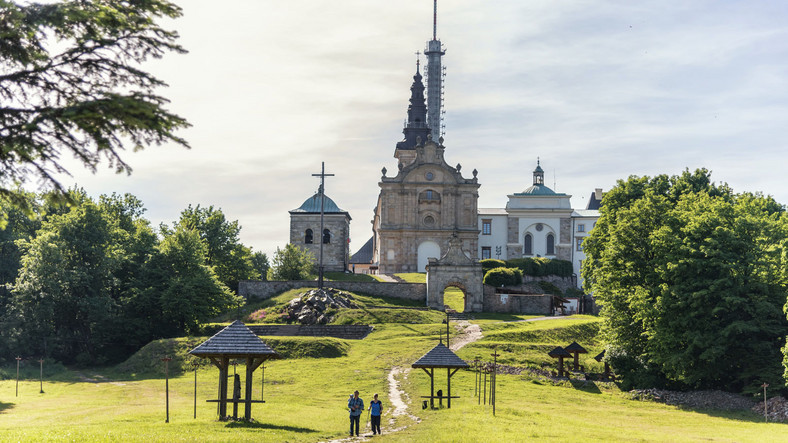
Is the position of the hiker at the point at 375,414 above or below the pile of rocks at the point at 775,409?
above

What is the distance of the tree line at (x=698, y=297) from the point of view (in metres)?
38.1

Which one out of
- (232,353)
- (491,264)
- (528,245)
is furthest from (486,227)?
(232,353)

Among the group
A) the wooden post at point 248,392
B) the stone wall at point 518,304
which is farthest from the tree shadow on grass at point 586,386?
the stone wall at point 518,304

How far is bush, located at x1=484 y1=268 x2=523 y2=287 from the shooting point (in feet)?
246

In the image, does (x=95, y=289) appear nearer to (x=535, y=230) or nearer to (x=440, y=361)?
(x=440, y=361)

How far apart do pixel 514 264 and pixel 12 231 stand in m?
47.9

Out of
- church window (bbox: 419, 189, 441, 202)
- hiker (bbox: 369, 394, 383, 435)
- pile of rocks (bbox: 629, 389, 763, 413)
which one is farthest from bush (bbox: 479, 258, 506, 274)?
hiker (bbox: 369, 394, 383, 435)

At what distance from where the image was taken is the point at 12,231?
2464 inches

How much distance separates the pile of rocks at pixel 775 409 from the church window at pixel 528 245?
6201 cm

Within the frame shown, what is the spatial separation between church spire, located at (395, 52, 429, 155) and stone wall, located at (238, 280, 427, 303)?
49.1 m

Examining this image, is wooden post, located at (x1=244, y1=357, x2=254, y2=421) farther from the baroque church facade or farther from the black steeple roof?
the black steeple roof

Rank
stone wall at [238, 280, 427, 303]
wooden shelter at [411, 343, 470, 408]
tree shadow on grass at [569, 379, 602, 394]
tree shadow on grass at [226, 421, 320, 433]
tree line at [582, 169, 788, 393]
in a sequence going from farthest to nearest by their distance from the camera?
stone wall at [238, 280, 427, 303], tree shadow on grass at [569, 379, 602, 394], tree line at [582, 169, 788, 393], wooden shelter at [411, 343, 470, 408], tree shadow on grass at [226, 421, 320, 433]

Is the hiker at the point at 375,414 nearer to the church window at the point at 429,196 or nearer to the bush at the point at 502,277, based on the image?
the bush at the point at 502,277

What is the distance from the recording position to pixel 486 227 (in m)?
98.1
